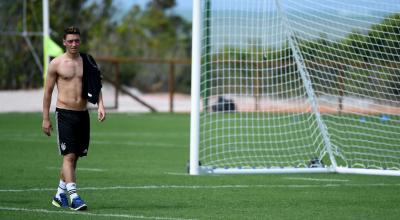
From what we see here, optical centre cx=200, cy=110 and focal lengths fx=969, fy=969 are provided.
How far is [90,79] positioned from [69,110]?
42cm

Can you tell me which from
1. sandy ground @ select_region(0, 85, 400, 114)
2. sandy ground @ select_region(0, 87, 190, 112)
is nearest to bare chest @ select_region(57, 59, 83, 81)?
sandy ground @ select_region(0, 85, 400, 114)

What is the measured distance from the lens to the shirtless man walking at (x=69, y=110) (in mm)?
10258

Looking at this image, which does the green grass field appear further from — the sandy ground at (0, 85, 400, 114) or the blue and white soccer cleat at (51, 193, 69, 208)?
the sandy ground at (0, 85, 400, 114)

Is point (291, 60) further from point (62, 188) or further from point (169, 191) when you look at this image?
point (62, 188)

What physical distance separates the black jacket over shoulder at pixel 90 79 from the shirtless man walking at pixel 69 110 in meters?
0.04

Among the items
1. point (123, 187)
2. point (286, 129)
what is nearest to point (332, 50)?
point (286, 129)

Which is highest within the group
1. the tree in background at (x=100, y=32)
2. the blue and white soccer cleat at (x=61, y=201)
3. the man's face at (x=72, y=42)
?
the tree in background at (x=100, y=32)

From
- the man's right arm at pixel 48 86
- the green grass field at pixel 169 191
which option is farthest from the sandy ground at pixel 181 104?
the man's right arm at pixel 48 86

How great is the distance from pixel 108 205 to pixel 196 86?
3.71m

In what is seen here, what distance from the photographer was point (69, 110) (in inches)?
409

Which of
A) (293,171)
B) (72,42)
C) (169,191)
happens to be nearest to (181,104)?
(293,171)

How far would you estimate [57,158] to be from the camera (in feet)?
54.4

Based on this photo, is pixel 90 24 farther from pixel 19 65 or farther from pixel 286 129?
pixel 286 129

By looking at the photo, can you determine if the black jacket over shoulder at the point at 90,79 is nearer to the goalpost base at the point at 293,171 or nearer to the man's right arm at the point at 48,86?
the man's right arm at the point at 48,86
